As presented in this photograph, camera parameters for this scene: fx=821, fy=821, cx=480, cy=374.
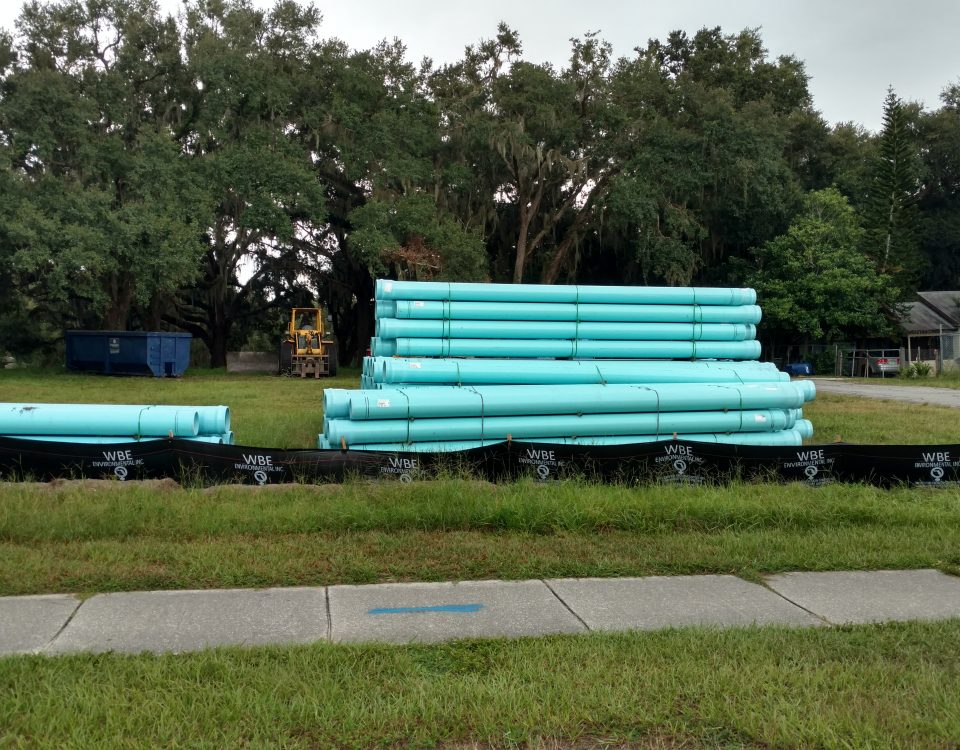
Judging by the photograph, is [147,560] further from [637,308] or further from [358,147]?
[358,147]

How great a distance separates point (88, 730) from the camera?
3.21 metres

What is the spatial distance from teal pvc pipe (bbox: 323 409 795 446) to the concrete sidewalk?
442cm

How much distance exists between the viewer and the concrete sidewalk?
439cm

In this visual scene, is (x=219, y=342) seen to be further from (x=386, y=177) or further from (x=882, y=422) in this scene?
(x=882, y=422)

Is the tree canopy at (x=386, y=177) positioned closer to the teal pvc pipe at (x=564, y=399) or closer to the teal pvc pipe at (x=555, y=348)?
the teal pvc pipe at (x=555, y=348)

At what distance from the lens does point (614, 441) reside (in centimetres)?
1038

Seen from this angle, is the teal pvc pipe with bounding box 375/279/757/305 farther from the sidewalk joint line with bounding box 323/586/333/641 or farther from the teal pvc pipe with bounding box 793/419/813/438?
the sidewalk joint line with bounding box 323/586/333/641

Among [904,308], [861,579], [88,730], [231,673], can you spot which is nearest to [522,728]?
[231,673]

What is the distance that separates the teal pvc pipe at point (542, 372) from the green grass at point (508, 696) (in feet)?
22.8

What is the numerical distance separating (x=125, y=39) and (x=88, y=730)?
31.8 m

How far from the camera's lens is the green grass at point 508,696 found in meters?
3.24

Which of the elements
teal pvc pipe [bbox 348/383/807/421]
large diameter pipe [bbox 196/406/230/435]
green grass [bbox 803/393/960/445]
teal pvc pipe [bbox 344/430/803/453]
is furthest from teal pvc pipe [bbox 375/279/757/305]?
large diameter pipe [bbox 196/406/230/435]

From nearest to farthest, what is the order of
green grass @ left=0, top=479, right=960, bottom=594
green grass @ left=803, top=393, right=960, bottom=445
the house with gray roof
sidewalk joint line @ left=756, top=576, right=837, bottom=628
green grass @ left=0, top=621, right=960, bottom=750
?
green grass @ left=0, top=621, right=960, bottom=750, sidewalk joint line @ left=756, top=576, right=837, bottom=628, green grass @ left=0, top=479, right=960, bottom=594, green grass @ left=803, top=393, right=960, bottom=445, the house with gray roof

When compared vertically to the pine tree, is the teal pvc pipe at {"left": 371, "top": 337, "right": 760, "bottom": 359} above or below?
below
